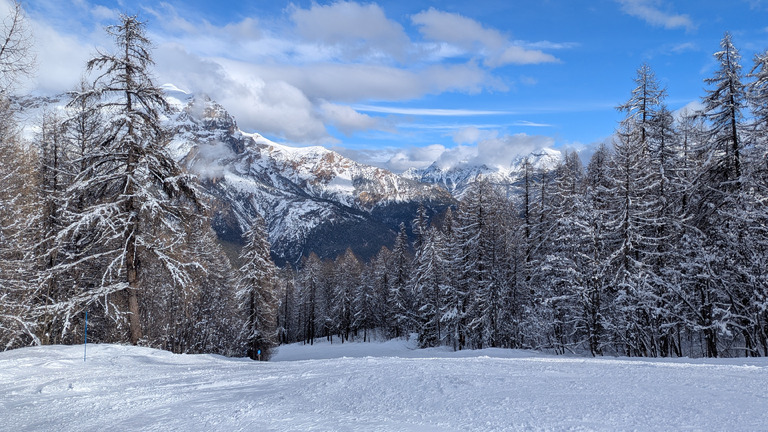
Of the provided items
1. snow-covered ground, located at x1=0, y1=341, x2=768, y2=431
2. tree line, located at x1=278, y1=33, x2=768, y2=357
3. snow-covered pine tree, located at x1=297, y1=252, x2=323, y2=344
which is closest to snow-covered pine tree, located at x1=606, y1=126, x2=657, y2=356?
tree line, located at x1=278, y1=33, x2=768, y2=357

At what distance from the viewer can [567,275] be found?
65.7ft

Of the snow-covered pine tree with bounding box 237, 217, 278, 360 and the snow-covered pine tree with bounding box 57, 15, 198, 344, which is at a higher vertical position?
the snow-covered pine tree with bounding box 57, 15, 198, 344

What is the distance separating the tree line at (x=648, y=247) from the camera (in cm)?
1554

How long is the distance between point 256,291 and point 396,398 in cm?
2835

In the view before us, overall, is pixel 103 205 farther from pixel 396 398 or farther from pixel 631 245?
pixel 631 245

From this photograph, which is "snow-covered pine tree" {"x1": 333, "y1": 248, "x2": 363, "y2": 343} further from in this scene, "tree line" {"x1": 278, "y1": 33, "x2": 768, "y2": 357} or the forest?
"tree line" {"x1": 278, "y1": 33, "x2": 768, "y2": 357}

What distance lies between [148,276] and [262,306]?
509 inches

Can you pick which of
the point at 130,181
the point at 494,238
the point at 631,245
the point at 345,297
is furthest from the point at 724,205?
the point at 345,297

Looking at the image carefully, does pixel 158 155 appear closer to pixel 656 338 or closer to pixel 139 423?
pixel 139 423

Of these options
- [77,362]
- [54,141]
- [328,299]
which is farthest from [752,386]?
[328,299]

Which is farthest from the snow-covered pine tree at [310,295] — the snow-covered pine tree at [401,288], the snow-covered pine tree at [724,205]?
the snow-covered pine tree at [724,205]

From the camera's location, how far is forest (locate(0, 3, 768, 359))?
13578 mm

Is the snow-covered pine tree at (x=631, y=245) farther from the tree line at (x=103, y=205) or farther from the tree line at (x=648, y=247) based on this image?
the tree line at (x=103, y=205)

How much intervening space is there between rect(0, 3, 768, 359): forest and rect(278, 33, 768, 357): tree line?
107 mm
